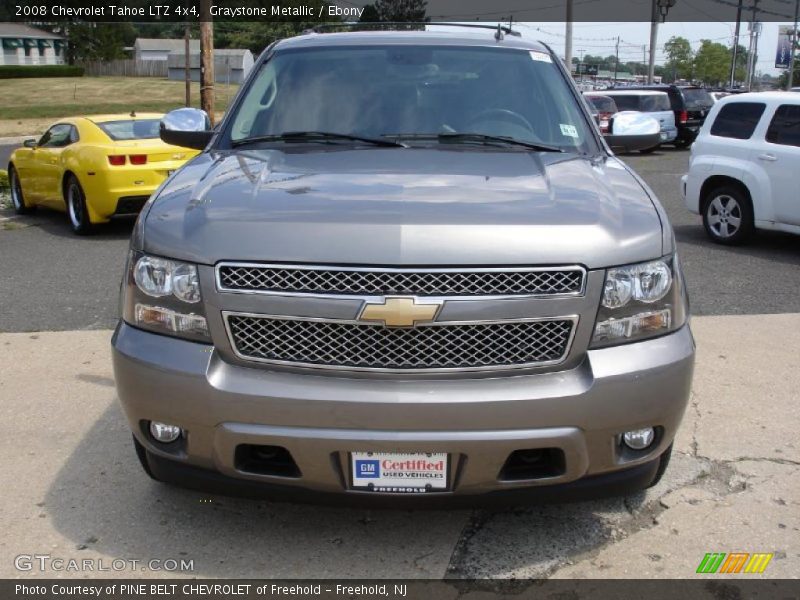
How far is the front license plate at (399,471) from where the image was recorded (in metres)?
2.88

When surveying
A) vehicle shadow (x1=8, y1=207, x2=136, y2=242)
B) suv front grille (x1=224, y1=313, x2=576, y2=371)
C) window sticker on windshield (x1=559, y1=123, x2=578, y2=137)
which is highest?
window sticker on windshield (x1=559, y1=123, x2=578, y2=137)

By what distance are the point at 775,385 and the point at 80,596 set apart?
12.7ft

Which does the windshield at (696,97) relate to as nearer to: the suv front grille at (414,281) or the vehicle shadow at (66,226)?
the vehicle shadow at (66,226)

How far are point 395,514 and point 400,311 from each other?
1.12 metres

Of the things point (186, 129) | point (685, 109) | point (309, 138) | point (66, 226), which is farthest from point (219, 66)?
point (309, 138)

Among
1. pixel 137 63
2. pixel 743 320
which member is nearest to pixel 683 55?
pixel 137 63

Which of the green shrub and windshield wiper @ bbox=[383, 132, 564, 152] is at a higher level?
windshield wiper @ bbox=[383, 132, 564, 152]

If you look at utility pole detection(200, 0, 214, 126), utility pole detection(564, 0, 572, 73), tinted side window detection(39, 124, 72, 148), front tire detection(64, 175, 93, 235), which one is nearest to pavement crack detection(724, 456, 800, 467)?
front tire detection(64, 175, 93, 235)

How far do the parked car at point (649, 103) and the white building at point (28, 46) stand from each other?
87636 mm

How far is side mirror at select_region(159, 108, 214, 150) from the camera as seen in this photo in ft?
15.2

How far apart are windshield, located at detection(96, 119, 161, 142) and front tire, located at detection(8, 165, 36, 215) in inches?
97.8

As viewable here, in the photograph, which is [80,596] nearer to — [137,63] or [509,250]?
[509,250]

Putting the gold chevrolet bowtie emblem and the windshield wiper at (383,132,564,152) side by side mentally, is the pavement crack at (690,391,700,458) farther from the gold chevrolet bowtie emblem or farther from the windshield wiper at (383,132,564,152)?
the gold chevrolet bowtie emblem

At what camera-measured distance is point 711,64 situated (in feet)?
398
